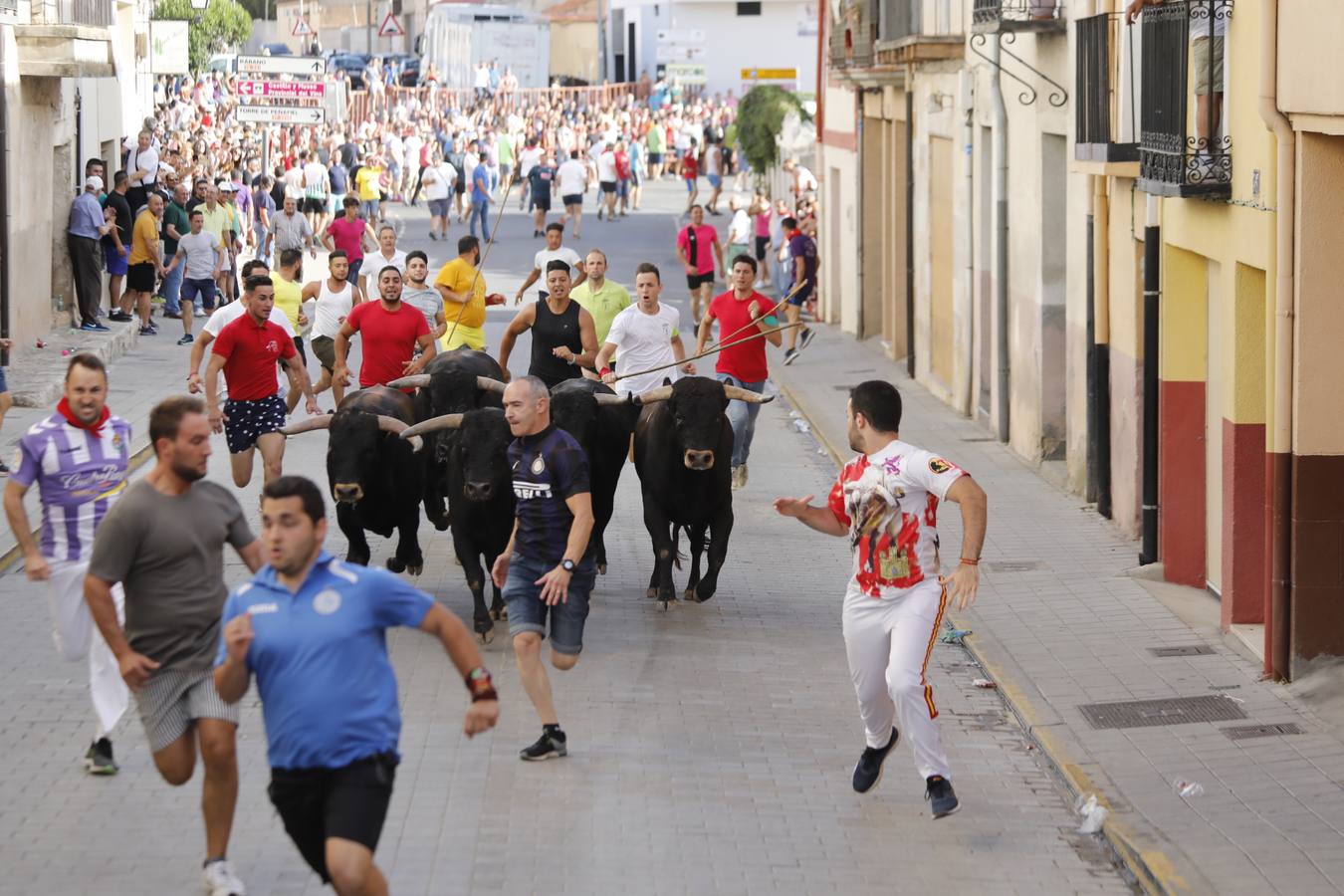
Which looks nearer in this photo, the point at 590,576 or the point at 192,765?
the point at 192,765

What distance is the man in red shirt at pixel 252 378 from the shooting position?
1384 centimetres

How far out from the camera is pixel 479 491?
11.4 metres

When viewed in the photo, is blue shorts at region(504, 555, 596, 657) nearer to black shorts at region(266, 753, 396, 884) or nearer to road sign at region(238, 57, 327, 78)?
black shorts at region(266, 753, 396, 884)

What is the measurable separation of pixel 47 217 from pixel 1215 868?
2082cm

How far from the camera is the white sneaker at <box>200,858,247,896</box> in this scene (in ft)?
25.4

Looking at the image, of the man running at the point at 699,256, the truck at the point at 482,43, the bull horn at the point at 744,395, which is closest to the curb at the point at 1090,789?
the bull horn at the point at 744,395

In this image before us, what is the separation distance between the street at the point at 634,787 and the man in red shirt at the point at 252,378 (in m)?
1.49

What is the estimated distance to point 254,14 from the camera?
320ft

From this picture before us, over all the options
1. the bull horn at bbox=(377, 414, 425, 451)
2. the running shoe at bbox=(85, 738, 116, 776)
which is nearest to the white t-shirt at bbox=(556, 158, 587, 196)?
the bull horn at bbox=(377, 414, 425, 451)

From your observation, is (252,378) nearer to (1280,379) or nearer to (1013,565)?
(1013,565)

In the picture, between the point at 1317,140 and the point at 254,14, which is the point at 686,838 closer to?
the point at 1317,140

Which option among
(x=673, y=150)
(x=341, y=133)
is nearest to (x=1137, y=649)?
(x=341, y=133)

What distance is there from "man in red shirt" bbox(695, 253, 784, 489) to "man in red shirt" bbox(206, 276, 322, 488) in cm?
364

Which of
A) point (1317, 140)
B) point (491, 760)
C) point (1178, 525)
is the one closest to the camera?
point (491, 760)
